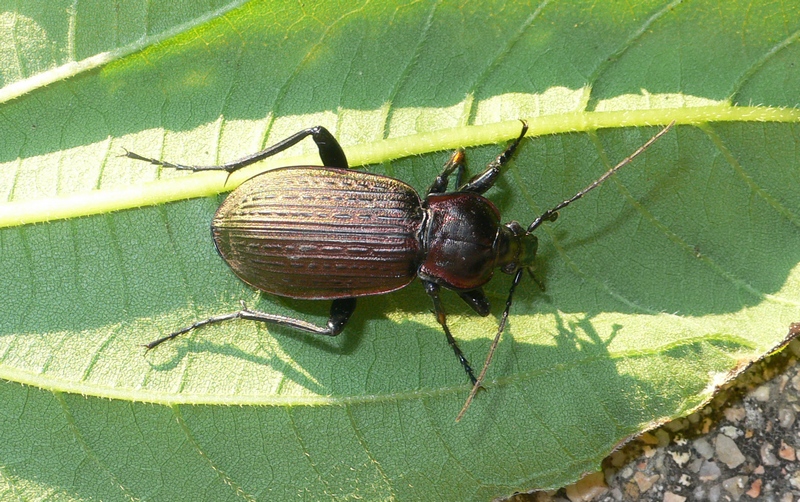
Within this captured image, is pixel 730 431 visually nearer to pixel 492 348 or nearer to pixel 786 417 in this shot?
pixel 786 417

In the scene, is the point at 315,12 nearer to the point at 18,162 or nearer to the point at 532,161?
the point at 532,161

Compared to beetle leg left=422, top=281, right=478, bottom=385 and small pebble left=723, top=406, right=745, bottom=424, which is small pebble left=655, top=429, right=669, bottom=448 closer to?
small pebble left=723, top=406, right=745, bottom=424

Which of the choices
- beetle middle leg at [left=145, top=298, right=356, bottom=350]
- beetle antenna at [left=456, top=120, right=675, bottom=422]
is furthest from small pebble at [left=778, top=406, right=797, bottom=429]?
beetle middle leg at [left=145, top=298, right=356, bottom=350]

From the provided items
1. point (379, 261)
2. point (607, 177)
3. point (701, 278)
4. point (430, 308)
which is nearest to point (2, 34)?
point (379, 261)

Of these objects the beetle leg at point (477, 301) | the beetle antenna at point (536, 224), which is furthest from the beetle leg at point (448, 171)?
the beetle leg at point (477, 301)

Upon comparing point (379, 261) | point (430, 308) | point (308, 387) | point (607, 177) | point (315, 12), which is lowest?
point (308, 387)
